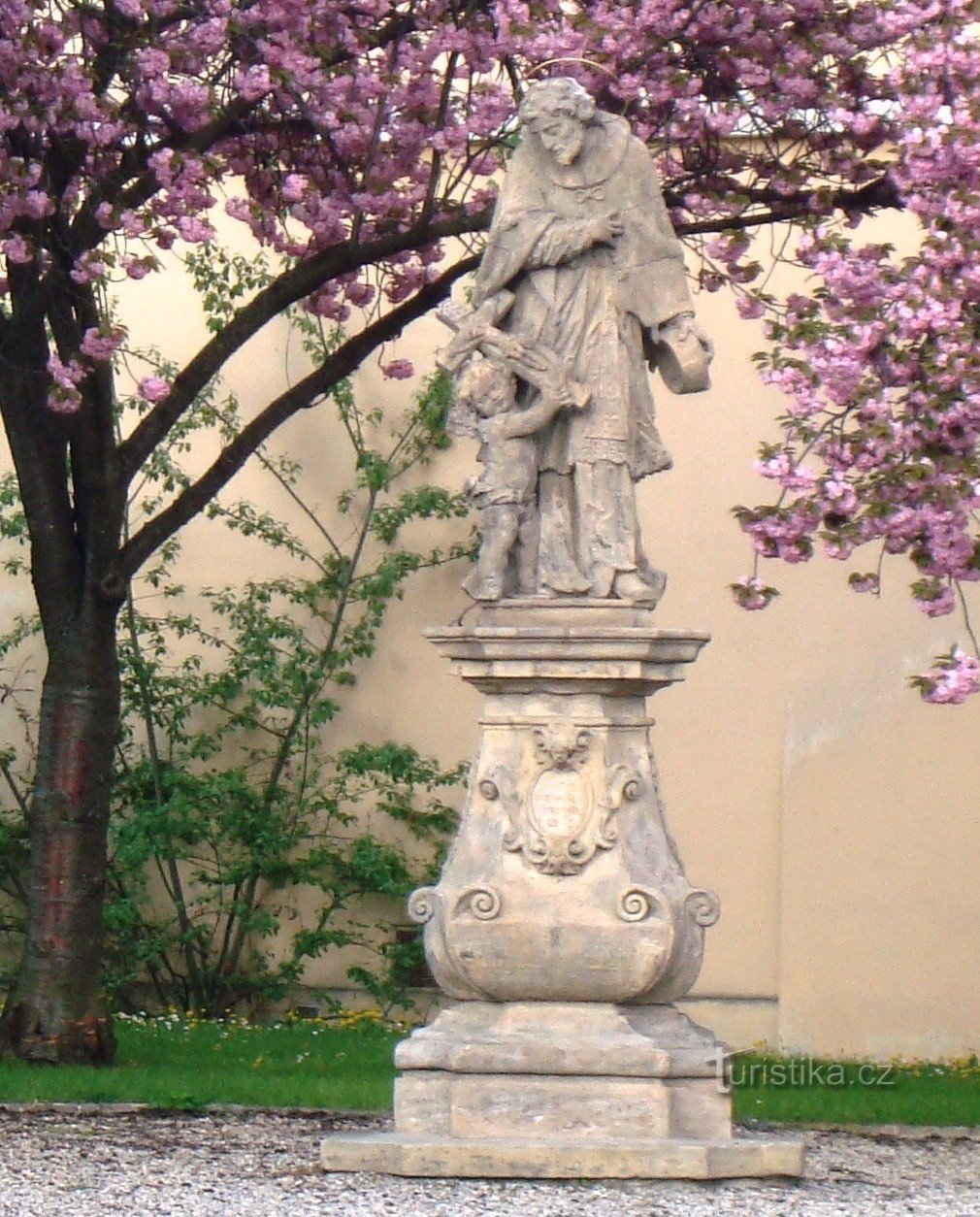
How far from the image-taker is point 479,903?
6965mm

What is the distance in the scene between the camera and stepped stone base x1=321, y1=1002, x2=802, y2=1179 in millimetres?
6695

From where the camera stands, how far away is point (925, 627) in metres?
11.4

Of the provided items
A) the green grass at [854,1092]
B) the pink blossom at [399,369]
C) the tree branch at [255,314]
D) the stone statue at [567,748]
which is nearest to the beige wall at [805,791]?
the green grass at [854,1092]

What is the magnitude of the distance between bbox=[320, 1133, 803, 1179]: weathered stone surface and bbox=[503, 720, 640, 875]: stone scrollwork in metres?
0.80

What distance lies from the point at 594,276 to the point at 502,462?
2.08 feet

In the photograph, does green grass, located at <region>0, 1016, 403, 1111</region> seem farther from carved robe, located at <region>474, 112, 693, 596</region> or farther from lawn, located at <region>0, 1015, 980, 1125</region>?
carved robe, located at <region>474, 112, 693, 596</region>

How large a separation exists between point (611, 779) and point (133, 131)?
12.3ft

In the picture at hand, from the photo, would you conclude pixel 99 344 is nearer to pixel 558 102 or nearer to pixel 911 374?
pixel 558 102

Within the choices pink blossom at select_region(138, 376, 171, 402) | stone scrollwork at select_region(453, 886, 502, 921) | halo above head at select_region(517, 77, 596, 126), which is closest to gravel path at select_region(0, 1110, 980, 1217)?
stone scrollwork at select_region(453, 886, 502, 921)

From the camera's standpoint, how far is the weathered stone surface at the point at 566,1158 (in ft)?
21.8

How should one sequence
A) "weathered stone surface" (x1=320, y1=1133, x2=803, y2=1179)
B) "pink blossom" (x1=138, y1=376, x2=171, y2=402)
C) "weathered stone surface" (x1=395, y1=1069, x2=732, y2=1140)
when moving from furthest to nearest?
"pink blossom" (x1=138, y1=376, x2=171, y2=402), "weathered stone surface" (x1=395, y1=1069, x2=732, y2=1140), "weathered stone surface" (x1=320, y1=1133, x2=803, y2=1179)

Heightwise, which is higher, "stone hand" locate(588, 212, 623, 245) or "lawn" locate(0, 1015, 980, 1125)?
"stone hand" locate(588, 212, 623, 245)

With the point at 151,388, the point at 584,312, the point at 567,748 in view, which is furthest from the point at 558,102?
the point at 151,388

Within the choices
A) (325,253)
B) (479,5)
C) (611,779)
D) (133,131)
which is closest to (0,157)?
(133,131)
